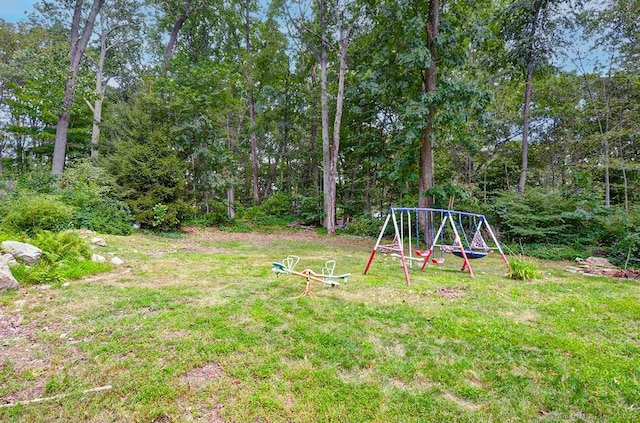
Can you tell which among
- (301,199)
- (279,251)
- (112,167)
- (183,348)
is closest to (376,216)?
(301,199)

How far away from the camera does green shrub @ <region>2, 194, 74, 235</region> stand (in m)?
5.62

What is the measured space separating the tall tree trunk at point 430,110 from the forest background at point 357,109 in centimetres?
7

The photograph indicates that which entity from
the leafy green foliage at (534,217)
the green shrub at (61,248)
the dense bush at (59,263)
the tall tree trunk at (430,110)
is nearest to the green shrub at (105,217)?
the dense bush at (59,263)

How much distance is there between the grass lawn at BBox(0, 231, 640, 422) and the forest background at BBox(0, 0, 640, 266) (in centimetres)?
457

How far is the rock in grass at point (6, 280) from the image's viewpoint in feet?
11.5

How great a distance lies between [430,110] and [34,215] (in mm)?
10355

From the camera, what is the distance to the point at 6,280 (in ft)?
11.6

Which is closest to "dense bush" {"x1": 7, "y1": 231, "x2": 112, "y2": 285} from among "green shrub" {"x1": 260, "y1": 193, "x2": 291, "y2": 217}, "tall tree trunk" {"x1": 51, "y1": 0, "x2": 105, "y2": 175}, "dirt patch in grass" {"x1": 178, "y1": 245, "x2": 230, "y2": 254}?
"dirt patch in grass" {"x1": 178, "y1": 245, "x2": 230, "y2": 254}

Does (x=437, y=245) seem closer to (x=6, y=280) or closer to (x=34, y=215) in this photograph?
(x=6, y=280)

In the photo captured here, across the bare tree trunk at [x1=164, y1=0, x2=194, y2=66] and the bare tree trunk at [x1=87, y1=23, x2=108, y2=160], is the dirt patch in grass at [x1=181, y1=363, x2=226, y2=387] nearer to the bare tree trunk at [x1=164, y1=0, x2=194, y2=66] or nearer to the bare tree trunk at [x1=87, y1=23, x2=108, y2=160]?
the bare tree trunk at [x1=87, y1=23, x2=108, y2=160]

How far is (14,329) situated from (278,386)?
104 inches

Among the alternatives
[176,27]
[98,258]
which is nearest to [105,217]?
[98,258]

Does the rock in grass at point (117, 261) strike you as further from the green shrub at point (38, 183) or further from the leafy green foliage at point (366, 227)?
the leafy green foliage at point (366, 227)

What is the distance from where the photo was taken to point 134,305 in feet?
10.9
